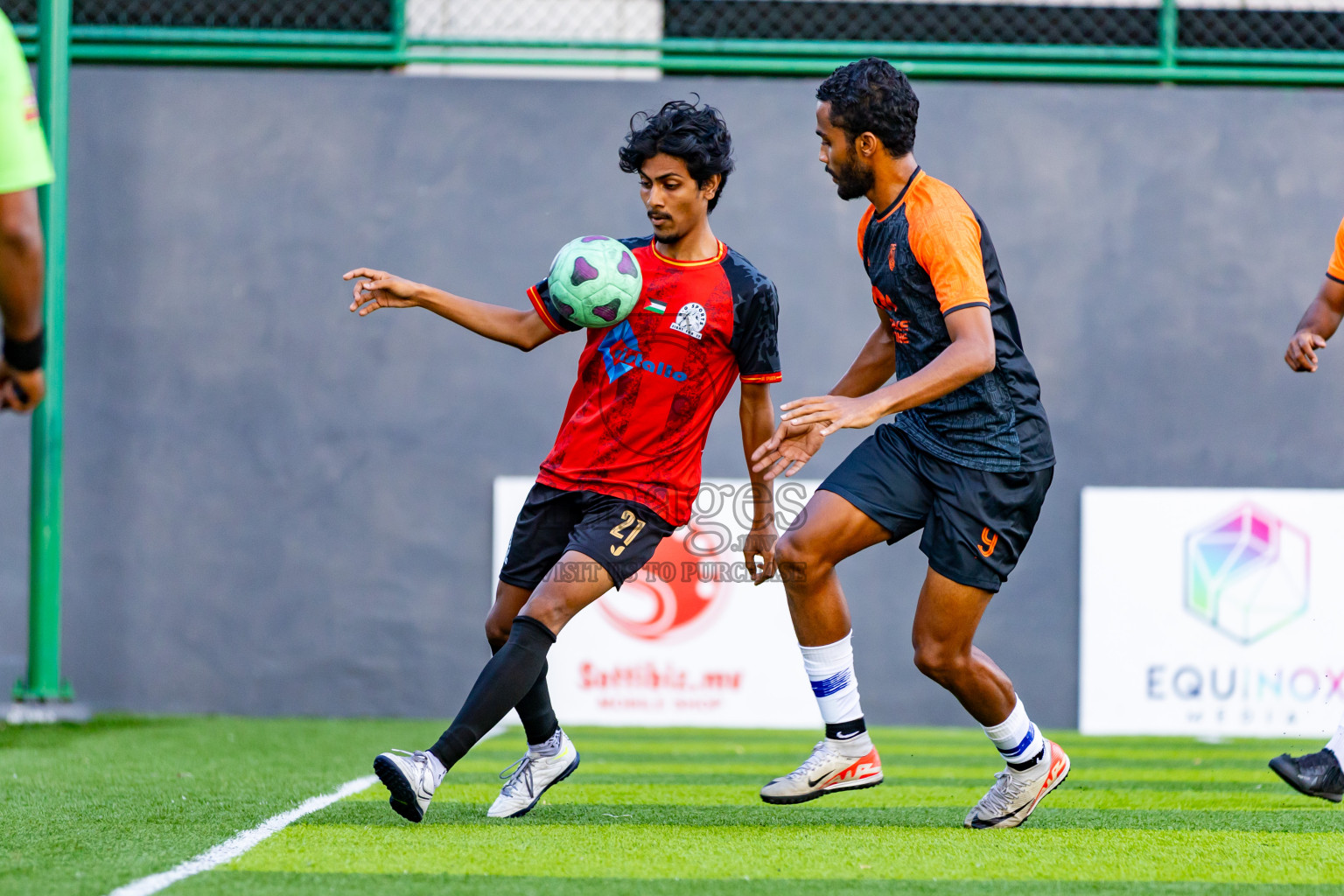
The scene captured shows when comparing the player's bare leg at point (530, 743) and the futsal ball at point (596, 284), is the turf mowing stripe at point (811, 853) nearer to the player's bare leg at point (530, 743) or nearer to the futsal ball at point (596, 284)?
the player's bare leg at point (530, 743)

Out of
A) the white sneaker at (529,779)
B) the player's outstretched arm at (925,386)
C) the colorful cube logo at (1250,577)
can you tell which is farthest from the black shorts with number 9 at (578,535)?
the colorful cube logo at (1250,577)

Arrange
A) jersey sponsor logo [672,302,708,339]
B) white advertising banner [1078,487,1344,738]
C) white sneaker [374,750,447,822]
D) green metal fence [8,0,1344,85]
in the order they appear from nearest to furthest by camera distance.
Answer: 1. white sneaker [374,750,447,822]
2. jersey sponsor logo [672,302,708,339]
3. white advertising banner [1078,487,1344,738]
4. green metal fence [8,0,1344,85]

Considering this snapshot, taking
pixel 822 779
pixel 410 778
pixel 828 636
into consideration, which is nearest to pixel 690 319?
pixel 828 636

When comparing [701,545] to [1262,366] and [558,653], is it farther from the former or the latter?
[1262,366]

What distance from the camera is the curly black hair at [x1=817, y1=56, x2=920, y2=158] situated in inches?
145

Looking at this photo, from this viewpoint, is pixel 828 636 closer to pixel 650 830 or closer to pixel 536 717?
pixel 650 830

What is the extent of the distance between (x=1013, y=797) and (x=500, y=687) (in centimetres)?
155

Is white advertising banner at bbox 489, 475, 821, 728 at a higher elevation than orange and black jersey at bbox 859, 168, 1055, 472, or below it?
below

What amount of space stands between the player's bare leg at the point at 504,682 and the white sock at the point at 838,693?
710 millimetres

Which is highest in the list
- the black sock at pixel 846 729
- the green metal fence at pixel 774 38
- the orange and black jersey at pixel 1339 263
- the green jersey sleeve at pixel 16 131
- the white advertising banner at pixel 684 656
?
the green metal fence at pixel 774 38

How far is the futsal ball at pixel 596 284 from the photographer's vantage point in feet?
12.3

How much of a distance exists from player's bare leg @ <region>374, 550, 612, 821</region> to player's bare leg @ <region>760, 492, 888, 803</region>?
0.58 metres

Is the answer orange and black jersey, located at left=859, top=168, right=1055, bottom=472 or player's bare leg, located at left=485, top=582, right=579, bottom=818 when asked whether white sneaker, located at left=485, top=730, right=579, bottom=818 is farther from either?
orange and black jersey, located at left=859, top=168, right=1055, bottom=472

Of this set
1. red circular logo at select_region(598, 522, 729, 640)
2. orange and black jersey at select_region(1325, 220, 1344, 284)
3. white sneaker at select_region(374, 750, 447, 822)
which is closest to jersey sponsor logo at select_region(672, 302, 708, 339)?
white sneaker at select_region(374, 750, 447, 822)
